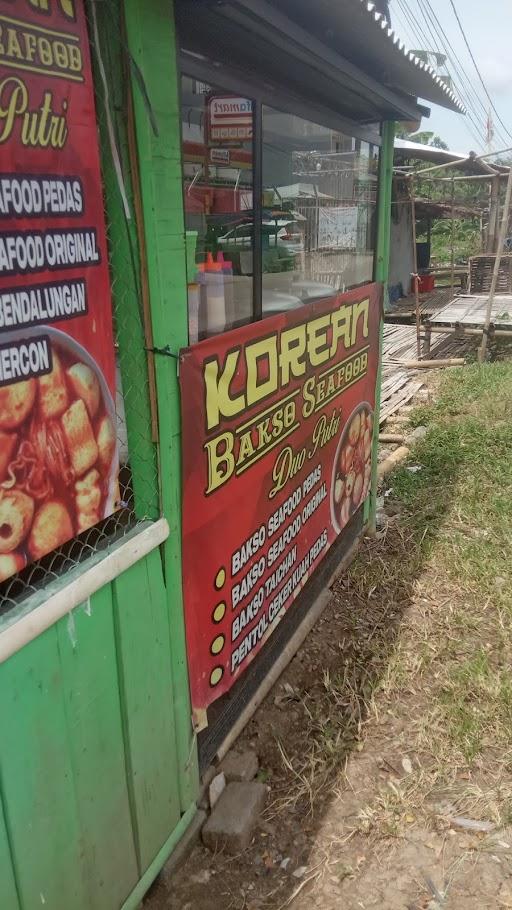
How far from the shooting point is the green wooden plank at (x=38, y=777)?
5.33 feet


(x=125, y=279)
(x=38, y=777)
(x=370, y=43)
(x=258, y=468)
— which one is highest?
(x=370, y=43)

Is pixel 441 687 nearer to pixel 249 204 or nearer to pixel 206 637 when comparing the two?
pixel 206 637

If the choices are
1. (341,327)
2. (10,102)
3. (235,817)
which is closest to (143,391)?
(10,102)

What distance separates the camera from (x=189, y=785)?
8.54ft

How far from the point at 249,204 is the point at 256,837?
2554 mm

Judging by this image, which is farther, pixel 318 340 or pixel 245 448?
pixel 318 340

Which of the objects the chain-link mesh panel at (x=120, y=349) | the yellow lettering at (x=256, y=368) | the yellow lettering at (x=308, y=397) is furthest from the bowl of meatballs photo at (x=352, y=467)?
the chain-link mesh panel at (x=120, y=349)

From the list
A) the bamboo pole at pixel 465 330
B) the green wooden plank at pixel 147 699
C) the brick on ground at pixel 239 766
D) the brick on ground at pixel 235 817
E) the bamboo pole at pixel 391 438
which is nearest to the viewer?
the green wooden plank at pixel 147 699

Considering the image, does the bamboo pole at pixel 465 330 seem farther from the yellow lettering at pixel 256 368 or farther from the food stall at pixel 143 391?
the yellow lettering at pixel 256 368

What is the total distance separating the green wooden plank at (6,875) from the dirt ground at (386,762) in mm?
980

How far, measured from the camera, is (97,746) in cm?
198

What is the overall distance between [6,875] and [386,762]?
1.95m

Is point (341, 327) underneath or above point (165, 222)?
underneath

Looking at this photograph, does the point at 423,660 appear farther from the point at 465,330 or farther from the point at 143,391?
the point at 465,330
